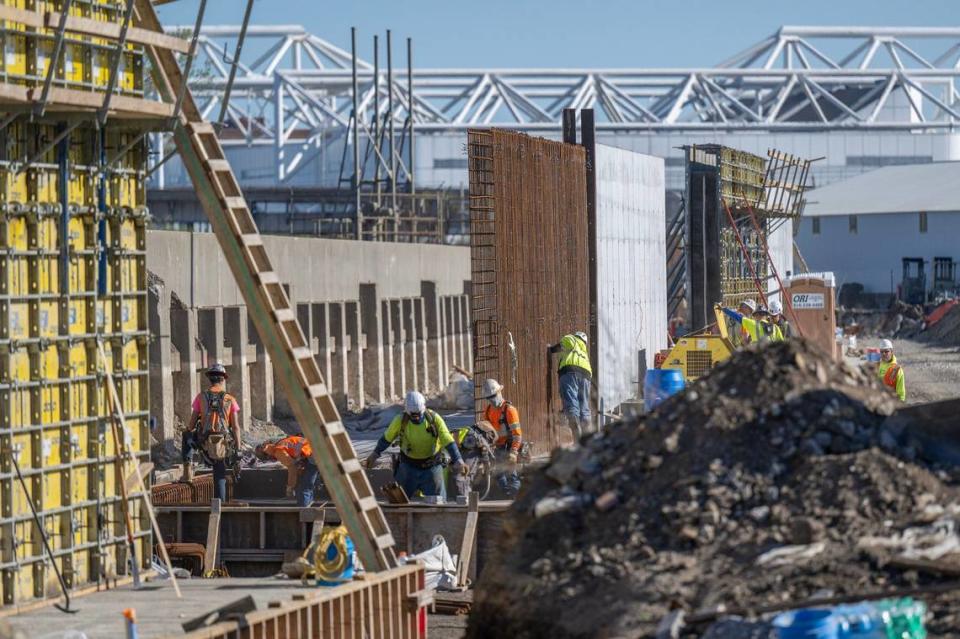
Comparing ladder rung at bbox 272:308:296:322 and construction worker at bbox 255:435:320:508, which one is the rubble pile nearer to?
construction worker at bbox 255:435:320:508

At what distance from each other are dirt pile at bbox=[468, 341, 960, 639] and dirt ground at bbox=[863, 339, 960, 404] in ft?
64.4

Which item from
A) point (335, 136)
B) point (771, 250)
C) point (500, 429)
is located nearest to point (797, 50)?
point (335, 136)

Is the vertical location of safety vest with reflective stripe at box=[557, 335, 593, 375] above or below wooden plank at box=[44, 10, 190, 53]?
below

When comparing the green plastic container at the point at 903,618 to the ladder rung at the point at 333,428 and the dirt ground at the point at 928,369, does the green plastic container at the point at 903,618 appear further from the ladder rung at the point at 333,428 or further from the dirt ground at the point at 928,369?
the dirt ground at the point at 928,369

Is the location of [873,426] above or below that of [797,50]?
below

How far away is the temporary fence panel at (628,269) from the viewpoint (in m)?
25.5

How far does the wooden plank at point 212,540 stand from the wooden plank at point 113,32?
5.08m

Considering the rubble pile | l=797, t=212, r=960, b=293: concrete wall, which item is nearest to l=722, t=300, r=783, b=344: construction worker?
the rubble pile

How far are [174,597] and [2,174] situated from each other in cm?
334

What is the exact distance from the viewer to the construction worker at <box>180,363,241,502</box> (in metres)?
17.5

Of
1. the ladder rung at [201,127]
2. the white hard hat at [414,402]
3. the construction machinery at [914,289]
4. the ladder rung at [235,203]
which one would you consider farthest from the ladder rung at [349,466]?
the construction machinery at [914,289]

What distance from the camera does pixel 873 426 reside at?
11.4m

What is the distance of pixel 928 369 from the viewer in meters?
41.7

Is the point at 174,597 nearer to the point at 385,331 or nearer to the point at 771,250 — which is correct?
the point at 385,331
